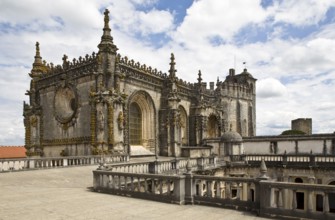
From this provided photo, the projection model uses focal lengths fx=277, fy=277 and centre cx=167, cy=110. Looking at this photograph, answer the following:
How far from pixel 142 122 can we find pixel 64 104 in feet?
23.8

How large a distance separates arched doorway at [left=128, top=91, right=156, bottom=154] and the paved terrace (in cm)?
1530

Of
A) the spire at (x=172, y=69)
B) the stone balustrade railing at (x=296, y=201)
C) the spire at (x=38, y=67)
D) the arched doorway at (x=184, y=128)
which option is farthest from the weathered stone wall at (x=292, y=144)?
the spire at (x=38, y=67)

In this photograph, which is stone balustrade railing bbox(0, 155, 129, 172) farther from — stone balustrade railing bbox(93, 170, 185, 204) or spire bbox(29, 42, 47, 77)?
spire bbox(29, 42, 47, 77)

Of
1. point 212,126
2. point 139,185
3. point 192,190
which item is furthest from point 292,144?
point 139,185

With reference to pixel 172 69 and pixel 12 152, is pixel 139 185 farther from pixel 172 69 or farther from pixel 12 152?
pixel 12 152

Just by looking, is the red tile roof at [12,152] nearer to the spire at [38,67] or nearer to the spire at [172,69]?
the spire at [38,67]

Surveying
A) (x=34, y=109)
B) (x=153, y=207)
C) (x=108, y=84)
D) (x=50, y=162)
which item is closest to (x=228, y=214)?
(x=153, y=207)

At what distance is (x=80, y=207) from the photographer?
278 inches

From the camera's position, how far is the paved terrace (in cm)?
633

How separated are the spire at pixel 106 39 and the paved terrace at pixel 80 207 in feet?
42.6

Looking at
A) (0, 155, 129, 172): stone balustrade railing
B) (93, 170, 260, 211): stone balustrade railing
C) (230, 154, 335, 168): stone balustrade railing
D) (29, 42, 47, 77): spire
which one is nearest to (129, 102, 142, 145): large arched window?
(0, 155, 129, 172): stone balustrade railing

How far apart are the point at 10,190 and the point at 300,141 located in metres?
23.5

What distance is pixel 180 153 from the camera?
90.1ft

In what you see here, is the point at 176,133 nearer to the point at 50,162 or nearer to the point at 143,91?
the point at 143,91
